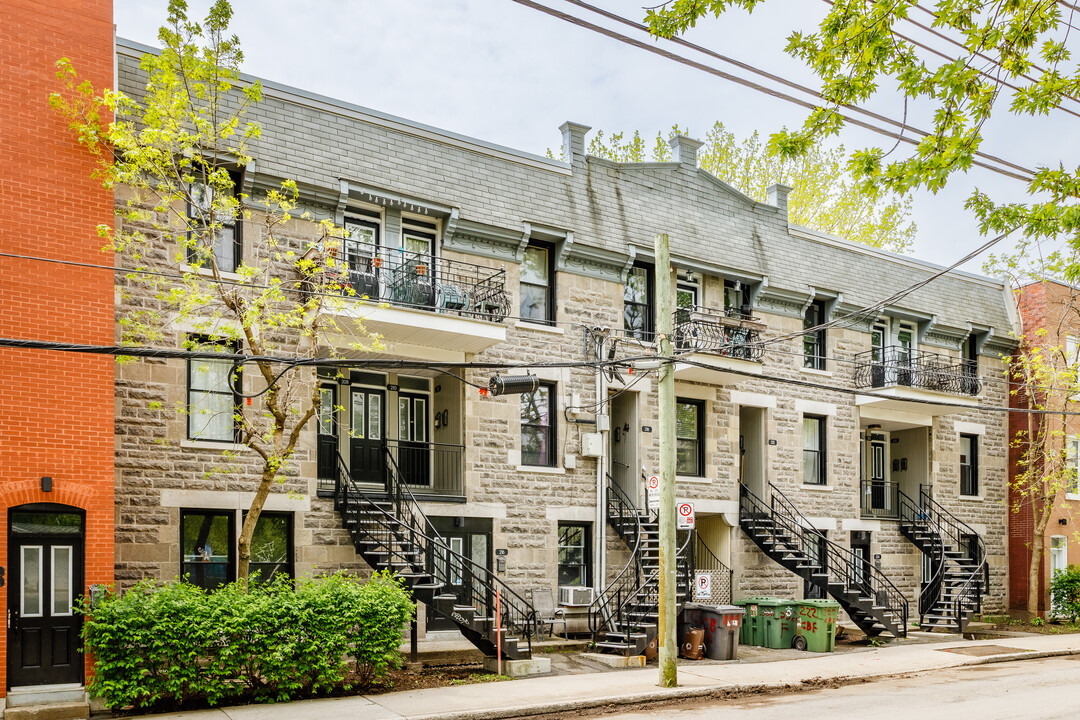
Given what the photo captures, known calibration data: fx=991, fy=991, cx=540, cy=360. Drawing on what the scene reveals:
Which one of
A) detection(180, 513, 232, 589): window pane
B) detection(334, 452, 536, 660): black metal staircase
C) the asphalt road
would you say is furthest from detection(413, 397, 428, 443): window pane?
the asphalt road

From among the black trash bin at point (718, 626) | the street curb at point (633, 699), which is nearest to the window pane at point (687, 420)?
the black trash bin at point (718, 626)

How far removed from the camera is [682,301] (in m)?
23.5

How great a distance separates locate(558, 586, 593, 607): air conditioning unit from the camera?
20.0 m

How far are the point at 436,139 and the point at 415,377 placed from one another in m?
4.81

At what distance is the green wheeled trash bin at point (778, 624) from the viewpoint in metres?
20.7

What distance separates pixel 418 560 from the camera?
17031 millimetres

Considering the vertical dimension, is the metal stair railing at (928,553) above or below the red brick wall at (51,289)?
below

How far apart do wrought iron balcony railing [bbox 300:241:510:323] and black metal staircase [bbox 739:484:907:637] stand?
326 inches

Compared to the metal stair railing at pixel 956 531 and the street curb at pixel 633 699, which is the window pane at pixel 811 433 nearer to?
the metal stair railing at pixel 956 531

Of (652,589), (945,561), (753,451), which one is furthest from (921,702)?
(945,561)

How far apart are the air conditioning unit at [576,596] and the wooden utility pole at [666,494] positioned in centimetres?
488

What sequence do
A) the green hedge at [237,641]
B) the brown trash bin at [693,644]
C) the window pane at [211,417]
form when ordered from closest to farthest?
the green hedge at [237,641]
the window pane at [211,417]
the brown trash bin at [693,644]

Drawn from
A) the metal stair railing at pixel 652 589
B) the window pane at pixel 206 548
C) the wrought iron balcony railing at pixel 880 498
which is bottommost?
the metal stair railing at pixel 652 589

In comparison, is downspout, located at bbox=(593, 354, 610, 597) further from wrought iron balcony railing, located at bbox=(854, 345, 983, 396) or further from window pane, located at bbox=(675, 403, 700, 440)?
wrought iron balcony railing, located at bbox=(854, 345, 983, 396)
